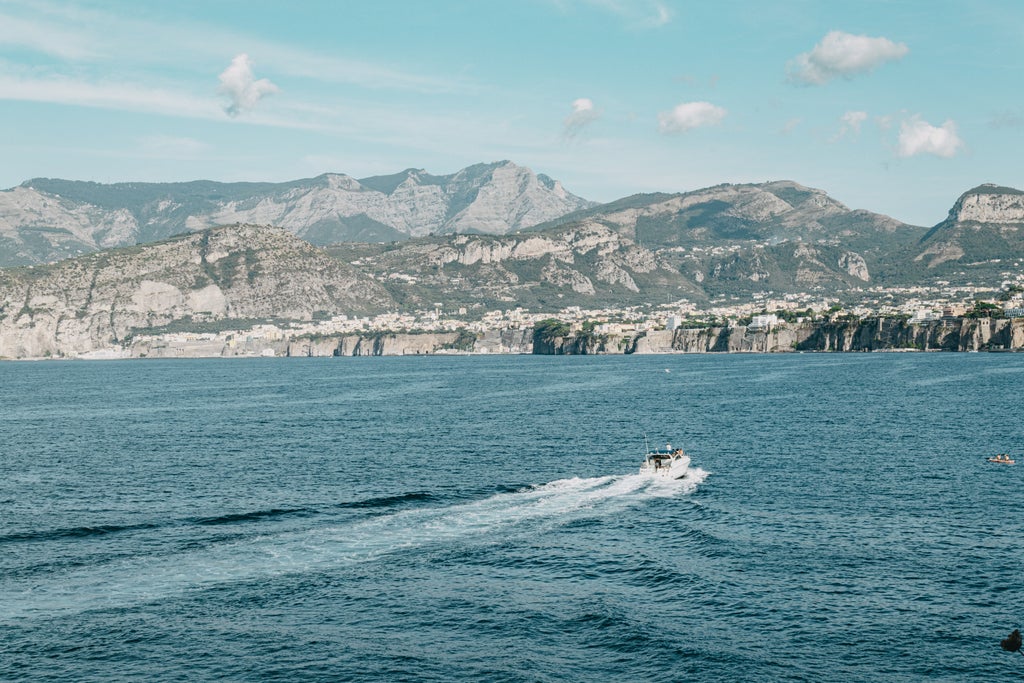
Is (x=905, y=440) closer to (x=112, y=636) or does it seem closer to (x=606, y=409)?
(x=606, y=409)

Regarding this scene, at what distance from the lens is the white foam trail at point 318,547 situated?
5519 cm

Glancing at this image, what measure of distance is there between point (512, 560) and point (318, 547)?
1392 cm

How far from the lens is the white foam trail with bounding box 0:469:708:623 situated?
5519cm

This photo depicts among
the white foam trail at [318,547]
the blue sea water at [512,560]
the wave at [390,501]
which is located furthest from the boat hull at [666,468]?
the wave at [390,501]

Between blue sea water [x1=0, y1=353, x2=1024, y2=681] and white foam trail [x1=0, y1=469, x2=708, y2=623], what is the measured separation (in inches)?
10.2

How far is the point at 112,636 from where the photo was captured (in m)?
48.8

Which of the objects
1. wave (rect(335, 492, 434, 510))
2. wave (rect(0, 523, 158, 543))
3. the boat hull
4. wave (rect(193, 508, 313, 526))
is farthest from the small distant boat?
wave (rect(0, 523, 158, 543))

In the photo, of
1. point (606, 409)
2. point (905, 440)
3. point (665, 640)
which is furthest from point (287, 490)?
point (606, 409)

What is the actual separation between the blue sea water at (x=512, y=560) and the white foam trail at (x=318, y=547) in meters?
0.26

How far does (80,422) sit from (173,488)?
73131mm

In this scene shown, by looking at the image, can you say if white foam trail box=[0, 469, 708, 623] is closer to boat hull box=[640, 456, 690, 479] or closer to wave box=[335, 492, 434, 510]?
boat hull box=[640, 456, 690, 479]

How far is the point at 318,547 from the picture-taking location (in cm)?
6562

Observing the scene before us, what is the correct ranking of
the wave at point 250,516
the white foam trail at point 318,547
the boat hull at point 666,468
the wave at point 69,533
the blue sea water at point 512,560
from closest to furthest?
the blue sea water at point 512,560
the white foam trail at point 318,547
the wave at point 69,533
the wave at point 250,516
the boat hull at point 666,468

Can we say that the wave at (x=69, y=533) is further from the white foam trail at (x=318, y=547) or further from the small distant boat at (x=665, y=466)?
the small distant boat at (x=665, y=466)
